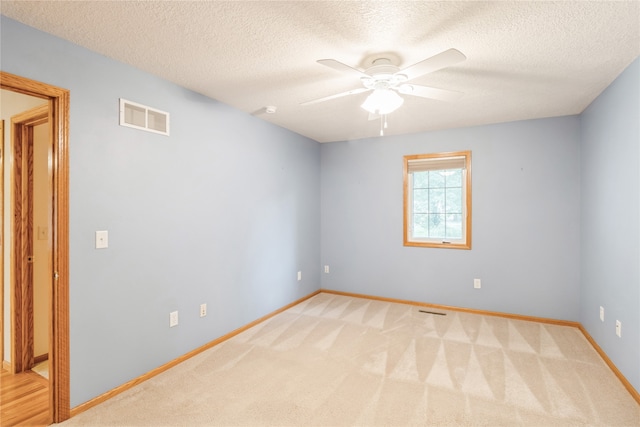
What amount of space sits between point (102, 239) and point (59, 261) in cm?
28

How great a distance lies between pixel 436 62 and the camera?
1.85 m

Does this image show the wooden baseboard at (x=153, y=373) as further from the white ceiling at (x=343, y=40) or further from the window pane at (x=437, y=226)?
the window pane at (x=437, y=226)

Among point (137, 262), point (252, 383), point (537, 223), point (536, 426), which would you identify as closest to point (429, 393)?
point (536, 426)

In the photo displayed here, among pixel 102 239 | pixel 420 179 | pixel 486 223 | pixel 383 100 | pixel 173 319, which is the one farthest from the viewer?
pixel 420 179

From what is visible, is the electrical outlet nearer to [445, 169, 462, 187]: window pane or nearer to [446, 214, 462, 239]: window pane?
[446, 214, 462, 239]: window pane

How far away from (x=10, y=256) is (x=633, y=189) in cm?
478

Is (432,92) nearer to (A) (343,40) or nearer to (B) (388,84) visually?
(B) (388,84)

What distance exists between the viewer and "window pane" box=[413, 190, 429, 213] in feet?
14.7

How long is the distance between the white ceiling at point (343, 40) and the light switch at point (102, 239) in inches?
48.2

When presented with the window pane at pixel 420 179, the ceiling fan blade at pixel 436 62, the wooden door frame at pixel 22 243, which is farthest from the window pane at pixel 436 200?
the wooden door frame at pixel 22 243

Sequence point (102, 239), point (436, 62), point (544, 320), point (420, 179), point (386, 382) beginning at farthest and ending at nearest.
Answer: point (420, 179)
point (544, 320)
point (386, 382)
point (102, 239)
point (436, 62)

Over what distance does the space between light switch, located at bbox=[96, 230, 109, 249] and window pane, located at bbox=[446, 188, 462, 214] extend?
3824 millimetres

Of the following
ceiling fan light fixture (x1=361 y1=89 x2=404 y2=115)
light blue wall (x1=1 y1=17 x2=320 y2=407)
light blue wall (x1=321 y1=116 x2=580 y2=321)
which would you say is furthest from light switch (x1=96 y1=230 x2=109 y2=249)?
light blue wall (x1=321 y1=116 x2=580 y2=321)

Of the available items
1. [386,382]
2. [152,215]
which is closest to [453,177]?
[386,382]
